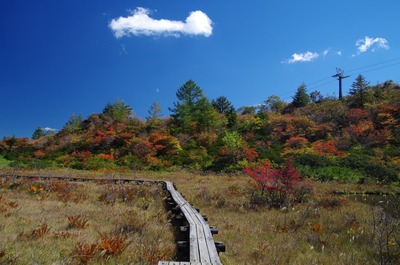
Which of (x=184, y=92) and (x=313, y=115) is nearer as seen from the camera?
(x=313, y=115)

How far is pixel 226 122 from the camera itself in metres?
41.7

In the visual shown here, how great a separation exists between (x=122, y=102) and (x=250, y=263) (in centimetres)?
4735

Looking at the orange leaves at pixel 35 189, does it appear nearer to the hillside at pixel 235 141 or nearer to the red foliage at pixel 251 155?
the hillside at pixel 235 141

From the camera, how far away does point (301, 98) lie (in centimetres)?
4916

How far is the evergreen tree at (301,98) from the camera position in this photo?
4891 cm

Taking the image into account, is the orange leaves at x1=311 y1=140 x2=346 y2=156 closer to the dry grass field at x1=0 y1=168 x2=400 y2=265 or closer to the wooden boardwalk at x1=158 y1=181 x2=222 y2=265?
the dry grass field at x1=0 y1=168 x2=400 y2=265

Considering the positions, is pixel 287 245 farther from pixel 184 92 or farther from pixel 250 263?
pixel 184 92

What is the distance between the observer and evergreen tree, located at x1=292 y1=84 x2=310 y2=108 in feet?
160

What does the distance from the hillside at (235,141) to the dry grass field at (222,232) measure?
1228 centimetres

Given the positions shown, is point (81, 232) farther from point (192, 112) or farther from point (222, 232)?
point (192, 112)

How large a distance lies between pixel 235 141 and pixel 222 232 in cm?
2068

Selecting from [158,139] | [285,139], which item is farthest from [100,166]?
[285,139]

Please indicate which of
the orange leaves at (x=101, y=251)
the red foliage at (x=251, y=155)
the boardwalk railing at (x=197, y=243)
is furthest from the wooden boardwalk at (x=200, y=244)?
the red foliage at (x=251, y=155)

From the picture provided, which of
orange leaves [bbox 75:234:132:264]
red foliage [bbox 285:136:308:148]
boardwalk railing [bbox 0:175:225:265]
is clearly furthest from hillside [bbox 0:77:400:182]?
orange leaves [bbox 75:234:132:264]
